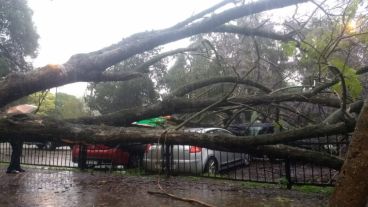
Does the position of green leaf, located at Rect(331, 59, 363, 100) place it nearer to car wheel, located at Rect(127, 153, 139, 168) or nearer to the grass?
the grass

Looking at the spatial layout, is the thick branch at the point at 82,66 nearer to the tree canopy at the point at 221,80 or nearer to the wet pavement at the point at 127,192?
the tree canopy at the point at 221,80

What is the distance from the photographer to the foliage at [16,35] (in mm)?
27781

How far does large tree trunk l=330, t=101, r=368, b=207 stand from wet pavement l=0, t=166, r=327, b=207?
3829mm

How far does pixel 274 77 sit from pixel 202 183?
466 inches

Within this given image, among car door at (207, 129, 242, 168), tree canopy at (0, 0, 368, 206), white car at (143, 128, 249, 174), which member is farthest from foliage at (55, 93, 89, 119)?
tree canopy at (0, 0, 368, 206)

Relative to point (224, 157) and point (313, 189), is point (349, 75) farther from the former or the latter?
point (224, 157)

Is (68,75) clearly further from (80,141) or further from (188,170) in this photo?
(188,170)

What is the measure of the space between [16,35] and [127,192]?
26.1 metres

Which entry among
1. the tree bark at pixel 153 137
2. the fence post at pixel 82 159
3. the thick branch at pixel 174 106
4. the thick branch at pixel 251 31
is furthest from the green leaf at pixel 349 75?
the fence post at pixel 82 159

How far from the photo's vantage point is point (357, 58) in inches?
556

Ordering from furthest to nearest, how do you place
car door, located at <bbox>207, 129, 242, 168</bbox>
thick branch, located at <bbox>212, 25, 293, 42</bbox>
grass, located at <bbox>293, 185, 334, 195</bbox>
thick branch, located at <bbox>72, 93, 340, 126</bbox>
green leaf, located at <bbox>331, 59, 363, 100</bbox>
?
car door, located at <bbox>207, 129, 242, 168</bbox>
grass, located at <bbox>293, 185, 334, 195</bbox>
thick branch, located at <bbox>72, 93, 340, 126</bbox>
thick branch, located at <bbox>212, 25, 293, 42</bbox>
green leaf, located at <bbox>331, 59, 363, 100</bbox>

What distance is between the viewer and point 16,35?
29703 millimetres

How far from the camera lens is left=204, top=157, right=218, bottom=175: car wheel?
1022 cm

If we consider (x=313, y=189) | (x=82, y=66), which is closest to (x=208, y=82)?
(x=82, y=66)
